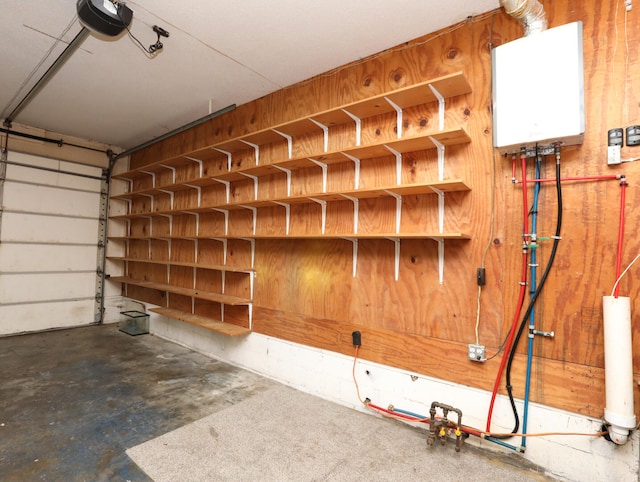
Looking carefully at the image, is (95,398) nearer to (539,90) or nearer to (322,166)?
(322,166)

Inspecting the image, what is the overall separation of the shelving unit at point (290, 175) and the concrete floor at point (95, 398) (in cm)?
55

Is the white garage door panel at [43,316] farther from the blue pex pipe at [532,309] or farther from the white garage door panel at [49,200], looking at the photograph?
the blue pex pipe at [532,309]

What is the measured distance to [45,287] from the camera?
184 inches

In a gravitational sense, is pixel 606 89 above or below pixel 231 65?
below

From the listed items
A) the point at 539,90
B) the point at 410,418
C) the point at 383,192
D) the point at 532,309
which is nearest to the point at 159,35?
the point at 383,192

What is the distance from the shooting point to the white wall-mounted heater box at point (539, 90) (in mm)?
1663

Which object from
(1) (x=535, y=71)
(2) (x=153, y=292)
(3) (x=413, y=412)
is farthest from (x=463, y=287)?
(2) (x=153, y=292)

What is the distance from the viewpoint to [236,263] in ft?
11.9

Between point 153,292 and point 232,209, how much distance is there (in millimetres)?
2209

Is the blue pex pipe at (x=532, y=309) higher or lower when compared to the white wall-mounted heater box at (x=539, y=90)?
lower

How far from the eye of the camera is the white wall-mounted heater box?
166 cm

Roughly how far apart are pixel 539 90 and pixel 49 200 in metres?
5.98

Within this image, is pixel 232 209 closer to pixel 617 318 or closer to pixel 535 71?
pixel 535 71

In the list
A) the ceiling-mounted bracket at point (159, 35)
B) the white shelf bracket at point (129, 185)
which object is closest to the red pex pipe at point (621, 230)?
the ceiling-mounted bracket at point (159, 35)
